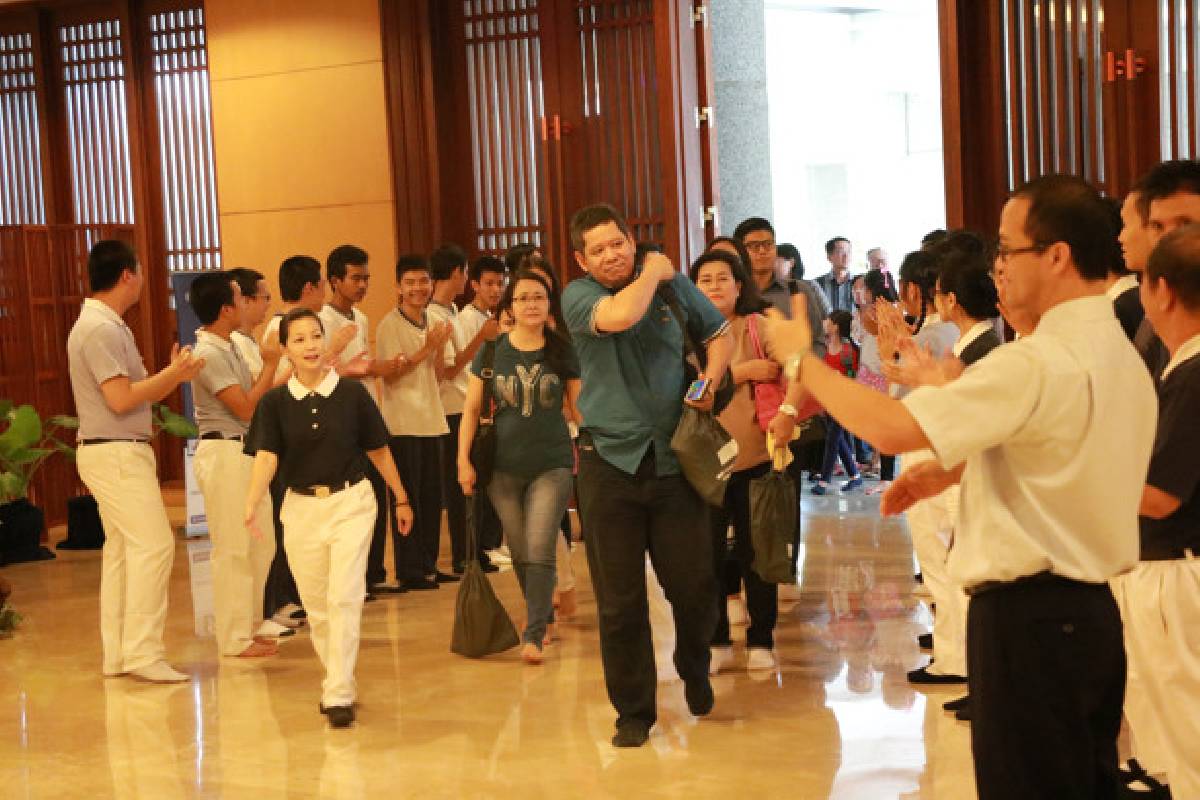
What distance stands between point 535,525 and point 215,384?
5.09ft

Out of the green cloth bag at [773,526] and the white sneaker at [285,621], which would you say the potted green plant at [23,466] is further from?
the green cloth bag at [773,526]

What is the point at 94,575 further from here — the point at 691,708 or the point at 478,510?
the point at 691,708

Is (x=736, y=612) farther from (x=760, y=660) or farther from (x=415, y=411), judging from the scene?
(x=415, y=411)

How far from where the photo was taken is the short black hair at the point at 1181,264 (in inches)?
124

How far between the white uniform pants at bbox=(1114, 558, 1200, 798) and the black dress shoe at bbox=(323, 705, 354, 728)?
115 inches

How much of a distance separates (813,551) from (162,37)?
256 inches

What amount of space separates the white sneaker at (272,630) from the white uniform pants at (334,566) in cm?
133

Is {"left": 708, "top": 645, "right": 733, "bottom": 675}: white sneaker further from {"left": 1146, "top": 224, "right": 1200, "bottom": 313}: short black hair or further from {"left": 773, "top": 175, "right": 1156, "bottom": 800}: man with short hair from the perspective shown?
{"left": 773, "top": 175, "right": 1156, "bottom": 800}: man with short hair

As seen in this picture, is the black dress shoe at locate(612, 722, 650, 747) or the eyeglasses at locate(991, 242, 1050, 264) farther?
the black dress shoe at locate(612, 722, 650, 747)

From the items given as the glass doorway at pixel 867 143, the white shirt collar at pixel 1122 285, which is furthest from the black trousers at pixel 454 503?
the glass doorway at pixel 867 143

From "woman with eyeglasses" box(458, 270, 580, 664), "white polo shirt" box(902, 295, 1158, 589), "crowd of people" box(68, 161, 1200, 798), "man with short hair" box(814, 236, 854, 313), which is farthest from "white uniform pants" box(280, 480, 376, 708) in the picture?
"man with short hair" box(814, 236, 854, 313)

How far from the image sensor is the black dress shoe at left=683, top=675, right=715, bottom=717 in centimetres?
514

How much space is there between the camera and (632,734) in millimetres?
4902

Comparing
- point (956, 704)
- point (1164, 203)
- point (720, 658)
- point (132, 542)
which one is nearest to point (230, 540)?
point (132, 542)
